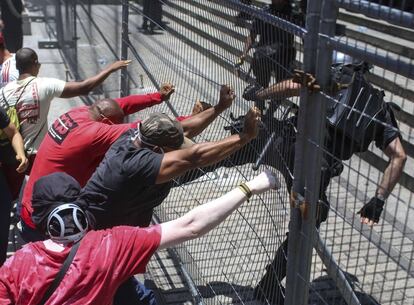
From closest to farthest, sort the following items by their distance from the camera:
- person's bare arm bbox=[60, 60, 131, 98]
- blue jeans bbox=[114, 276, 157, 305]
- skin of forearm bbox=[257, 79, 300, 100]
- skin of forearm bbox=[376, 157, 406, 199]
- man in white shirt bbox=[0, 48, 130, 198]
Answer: skin of forearm bbox=[376, 157, 406, 199], skin of forearm bbox=[257, 79, 300, 100], blue jeans bbox=[114, 276, 157, 305], man in white shirt bbox=[0, 48, 130, 198], person's bare arm bbox=[60, 60, 131, 98]

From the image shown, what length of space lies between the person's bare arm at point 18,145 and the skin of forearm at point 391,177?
8.92ft

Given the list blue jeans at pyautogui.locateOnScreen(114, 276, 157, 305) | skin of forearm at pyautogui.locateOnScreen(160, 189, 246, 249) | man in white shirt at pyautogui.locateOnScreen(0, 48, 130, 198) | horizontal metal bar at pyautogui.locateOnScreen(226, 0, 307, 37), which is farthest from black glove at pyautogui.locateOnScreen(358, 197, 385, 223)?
man in white shirt at pyautogui.locateOnScreen(0, 48, 130, 198)

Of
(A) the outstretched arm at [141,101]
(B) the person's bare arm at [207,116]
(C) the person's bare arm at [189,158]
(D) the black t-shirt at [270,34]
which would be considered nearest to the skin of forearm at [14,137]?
(A) the outstretched arm at [141,101]

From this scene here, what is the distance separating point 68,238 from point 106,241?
0.17m

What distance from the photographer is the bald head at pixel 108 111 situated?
4.48 metres

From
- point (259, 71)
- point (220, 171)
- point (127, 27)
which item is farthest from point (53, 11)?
point (259, 71)

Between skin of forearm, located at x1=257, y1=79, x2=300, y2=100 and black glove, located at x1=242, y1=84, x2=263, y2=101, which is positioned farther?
black glove, located at x1=242, y1=84, x2=263, y2=101

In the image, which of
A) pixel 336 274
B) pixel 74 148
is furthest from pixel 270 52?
pixel 74 148

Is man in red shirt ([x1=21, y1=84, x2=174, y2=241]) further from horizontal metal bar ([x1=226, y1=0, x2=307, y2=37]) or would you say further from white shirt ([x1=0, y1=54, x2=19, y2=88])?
white shirt ([x1=0, y1=54, x2=19, y2=88])

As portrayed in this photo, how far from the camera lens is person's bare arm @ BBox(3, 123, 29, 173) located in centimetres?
459

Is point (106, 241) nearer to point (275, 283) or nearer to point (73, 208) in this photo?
point (73, 208)

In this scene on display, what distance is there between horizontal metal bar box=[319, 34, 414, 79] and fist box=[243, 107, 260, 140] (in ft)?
2.42

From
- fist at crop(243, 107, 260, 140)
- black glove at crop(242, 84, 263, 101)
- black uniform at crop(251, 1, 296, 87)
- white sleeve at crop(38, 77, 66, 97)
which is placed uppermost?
black uniform at crop(251, 1, 296, 87)

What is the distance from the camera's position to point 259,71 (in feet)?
10.5
